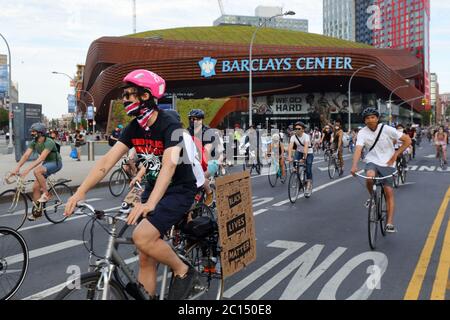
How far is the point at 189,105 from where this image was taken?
4297 centimetres

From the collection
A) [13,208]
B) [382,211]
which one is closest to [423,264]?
[382,211]

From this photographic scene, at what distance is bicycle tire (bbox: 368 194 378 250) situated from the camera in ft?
20.6

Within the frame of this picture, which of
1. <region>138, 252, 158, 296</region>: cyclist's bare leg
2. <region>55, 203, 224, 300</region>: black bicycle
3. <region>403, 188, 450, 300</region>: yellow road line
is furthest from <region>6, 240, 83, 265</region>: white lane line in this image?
<region>403, 188, 450, 300</region>: yellow road line

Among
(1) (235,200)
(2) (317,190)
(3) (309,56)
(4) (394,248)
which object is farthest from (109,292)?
(3) (309,56)

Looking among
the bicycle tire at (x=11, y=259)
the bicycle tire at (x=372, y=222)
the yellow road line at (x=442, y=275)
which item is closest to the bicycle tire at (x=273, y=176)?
the bicycle tire at (x=372, y=222)

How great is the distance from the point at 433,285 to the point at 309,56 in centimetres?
5574

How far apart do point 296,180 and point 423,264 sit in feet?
17.0

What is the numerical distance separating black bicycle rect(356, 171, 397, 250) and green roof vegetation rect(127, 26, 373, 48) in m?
84.8

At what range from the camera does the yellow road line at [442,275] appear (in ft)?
14.8

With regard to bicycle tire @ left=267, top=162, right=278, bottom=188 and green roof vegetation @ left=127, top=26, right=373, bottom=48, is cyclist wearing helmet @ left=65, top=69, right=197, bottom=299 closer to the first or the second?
bicycle tire @ left=267, top=162, right=278, bottom=188

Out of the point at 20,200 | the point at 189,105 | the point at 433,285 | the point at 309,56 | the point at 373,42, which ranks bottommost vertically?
the point at 433,285

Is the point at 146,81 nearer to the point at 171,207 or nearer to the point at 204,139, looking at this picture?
the point at 171,207

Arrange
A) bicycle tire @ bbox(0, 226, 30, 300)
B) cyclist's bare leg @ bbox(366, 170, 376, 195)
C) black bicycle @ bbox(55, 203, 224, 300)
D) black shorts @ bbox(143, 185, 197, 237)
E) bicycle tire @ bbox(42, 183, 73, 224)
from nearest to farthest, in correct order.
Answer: black bicycle @ bbox(55, 203, 224, 300) → black shorts @ bbox(143, 185, 197, 237) → bicycle tire @ bbox(0, 226, 30, 300) → cyclist's bare leg @ bbox(366, 170, 376, 195) → bicycle tire @ bbox(42, 183, 73, 224)

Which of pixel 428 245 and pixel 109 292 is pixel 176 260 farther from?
pixel 428 245
